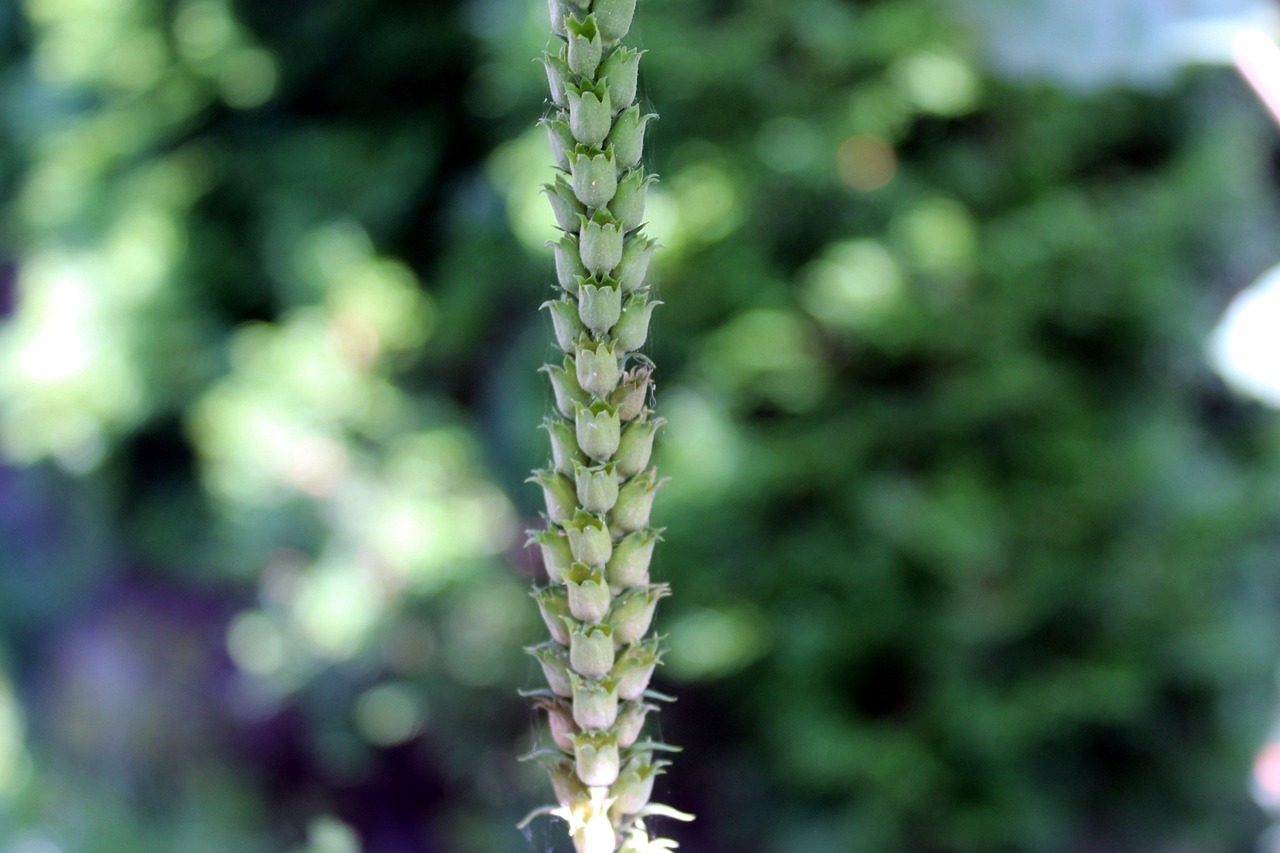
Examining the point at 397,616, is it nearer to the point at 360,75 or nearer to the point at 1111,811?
the point at 360,75

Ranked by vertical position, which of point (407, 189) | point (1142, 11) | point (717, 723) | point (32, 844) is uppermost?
point (407, 189)

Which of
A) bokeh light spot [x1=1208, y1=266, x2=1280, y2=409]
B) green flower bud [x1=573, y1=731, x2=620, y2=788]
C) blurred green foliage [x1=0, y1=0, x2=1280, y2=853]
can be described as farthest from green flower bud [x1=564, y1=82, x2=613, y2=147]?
blurred green foliage [x1=0, y1=0, x2=1280, y2=853]

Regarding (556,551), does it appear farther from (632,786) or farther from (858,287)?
(858,287)

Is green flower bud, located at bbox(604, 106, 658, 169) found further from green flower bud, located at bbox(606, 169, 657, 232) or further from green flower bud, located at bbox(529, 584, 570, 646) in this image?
green flower bud, located at bbox(529, 584, 570, 646)

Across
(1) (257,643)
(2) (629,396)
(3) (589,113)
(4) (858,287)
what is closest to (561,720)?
(2) (629,396)

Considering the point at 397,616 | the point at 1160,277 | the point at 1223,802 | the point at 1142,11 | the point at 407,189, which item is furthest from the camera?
the point at 407,189

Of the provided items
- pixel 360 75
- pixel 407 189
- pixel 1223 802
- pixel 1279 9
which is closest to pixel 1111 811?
pixel 1223 802

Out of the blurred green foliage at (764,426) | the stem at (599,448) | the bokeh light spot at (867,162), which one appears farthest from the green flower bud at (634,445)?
the bokeh light spot at (867,162)
